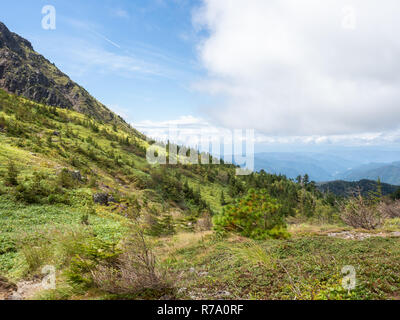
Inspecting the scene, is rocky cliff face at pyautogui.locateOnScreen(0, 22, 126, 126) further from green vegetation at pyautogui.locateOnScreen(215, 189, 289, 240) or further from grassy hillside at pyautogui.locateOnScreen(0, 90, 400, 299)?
green vegetation at pyautogui.locateOnScreen(215, 189, 289, 240)

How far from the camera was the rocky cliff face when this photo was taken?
11531 cm

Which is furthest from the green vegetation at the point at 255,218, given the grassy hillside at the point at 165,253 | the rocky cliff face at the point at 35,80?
the rocky cliff face at the point at 35,80

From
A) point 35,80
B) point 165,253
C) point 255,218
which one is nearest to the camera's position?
point 165,253

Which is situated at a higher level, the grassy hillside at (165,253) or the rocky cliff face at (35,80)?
the rocky cliff face at (35,80)

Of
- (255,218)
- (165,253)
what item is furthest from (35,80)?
(255,218)

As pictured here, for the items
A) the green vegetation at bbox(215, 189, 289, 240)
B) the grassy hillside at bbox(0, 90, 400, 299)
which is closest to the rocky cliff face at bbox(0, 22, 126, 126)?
the grassy hillside at bbox(0, 90, 400, 299)

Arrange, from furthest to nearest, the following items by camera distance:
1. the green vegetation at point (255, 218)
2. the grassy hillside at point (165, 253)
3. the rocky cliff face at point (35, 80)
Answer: the rocky cliff face at point (35, 80), the green vegetation at point (255, 218), the grassy hillside at point (165, 253)

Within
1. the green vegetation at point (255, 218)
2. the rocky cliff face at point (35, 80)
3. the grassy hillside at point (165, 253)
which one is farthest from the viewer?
the rocky cliff face at point (35, 80)

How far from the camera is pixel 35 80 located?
124 m

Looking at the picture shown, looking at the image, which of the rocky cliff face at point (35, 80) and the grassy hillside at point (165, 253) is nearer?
the grassy hillside at point (165, 253)

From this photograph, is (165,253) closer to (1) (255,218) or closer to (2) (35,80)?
(1) (255,218)

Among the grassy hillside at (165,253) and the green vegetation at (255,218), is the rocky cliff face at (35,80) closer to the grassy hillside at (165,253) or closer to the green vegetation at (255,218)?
the grassy hillside at (165,253)

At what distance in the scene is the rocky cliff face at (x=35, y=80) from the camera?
115312 millimetres
